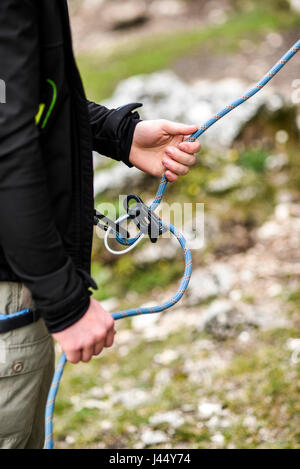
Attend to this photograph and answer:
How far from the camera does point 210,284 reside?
13.2 ft

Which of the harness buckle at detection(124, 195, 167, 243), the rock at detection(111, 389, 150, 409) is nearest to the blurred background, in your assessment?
the rock at detection(111, 389, 150, 409)

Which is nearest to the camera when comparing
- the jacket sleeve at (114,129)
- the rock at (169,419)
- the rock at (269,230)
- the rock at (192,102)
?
the jacket sleeve at (114,129)

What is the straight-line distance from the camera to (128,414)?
3.04m

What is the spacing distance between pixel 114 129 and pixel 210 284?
→ 7.78 ft

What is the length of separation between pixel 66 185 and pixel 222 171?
379 centimetres

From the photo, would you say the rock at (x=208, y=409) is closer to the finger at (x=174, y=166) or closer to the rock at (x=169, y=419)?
the rock at (x=169, y=419)

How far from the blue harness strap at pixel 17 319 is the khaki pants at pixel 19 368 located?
2 cm

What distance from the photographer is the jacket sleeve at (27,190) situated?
1210mm

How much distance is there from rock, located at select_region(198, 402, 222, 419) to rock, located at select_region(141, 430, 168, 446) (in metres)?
0.26

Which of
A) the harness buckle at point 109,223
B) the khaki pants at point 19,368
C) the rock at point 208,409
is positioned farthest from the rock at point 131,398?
the harness buckle at point 109,223

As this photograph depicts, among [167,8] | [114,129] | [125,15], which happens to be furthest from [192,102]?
[167,8]

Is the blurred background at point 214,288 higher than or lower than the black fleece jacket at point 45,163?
lower

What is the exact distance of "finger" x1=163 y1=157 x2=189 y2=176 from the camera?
1.84 m

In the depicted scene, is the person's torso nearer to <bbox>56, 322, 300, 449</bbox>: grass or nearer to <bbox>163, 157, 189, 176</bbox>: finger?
<bbox>163, 157, 189, 176</bbox>: finger
